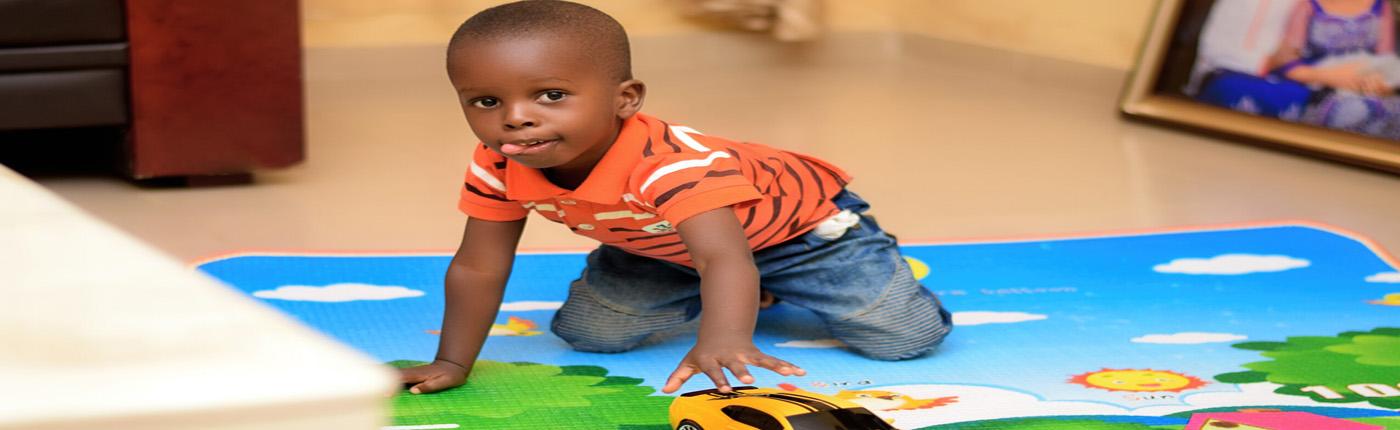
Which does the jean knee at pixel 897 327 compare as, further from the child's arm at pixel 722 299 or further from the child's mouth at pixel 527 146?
the child's mouth at pixel 527 146

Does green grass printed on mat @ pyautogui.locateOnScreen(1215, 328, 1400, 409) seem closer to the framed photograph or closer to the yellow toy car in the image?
the yellow toy car

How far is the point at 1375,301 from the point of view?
157 cm

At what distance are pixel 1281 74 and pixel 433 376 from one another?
193 cm

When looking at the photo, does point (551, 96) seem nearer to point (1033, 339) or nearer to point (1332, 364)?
point (1033, 339)

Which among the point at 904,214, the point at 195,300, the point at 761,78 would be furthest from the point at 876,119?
the point at 195,300

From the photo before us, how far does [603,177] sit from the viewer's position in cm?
116

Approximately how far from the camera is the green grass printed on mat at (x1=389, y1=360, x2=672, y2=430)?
1.16m

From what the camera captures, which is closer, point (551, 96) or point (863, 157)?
point (551, 96)

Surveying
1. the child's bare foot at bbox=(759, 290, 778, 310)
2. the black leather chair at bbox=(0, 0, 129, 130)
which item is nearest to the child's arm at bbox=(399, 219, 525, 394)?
the child's bare foot at bbox=(759, 290, 778, 310)

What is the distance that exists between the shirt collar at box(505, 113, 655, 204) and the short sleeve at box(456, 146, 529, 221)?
3 cm

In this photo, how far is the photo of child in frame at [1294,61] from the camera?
2.49 metres

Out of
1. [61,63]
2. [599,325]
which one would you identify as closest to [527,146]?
[599,325]

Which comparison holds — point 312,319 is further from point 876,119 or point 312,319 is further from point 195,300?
point 876,119

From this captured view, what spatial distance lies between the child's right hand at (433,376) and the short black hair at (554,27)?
28 cm
